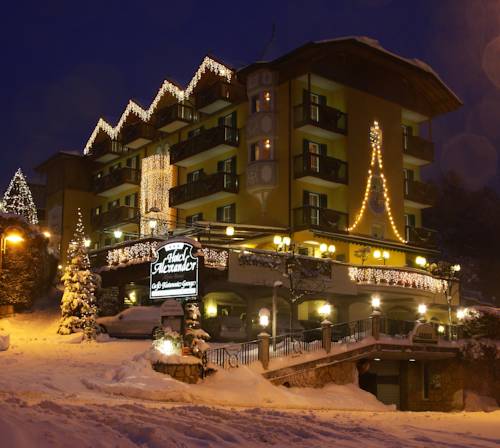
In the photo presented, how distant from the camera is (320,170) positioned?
40531mm

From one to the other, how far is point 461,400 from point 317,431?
21.3m

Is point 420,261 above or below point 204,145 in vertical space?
below

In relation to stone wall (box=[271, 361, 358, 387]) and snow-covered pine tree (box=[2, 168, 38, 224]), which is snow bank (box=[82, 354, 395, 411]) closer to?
stone wall (box=[271, 361, 358, 387])

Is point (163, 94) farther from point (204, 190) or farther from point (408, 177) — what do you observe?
point (408, 177)

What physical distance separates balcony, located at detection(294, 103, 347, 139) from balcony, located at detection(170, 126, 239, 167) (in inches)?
172

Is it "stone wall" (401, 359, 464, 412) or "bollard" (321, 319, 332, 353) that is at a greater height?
"bollard" (321, 319, 332, 353)

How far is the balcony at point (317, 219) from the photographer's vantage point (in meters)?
39.1

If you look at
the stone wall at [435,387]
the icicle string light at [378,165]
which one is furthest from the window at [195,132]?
the stone wall at [435,387]

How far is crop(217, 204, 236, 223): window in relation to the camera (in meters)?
43.0

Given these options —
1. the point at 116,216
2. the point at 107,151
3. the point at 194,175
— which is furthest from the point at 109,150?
the point at 194,175

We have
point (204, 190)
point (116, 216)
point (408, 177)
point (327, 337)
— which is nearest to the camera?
point (327, 337)

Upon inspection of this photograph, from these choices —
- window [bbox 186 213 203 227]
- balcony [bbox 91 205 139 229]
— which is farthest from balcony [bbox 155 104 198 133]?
balcony [bbox 91 205 139 229]

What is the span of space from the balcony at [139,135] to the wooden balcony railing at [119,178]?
70.2 inches

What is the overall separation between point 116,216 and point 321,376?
88.2 feet
